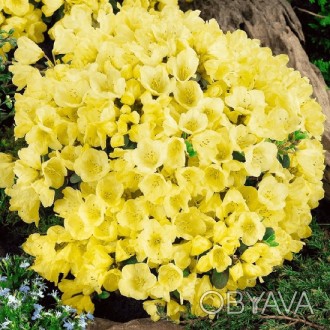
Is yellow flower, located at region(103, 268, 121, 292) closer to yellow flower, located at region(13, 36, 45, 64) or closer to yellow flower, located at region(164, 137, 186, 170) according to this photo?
yellow flower, located at region(164, 137, 186, 170)

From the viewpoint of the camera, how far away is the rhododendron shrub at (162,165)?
9.35ft

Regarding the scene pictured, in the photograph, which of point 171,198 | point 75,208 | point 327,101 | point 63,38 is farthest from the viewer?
point 327,101

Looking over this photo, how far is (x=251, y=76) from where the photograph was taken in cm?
312

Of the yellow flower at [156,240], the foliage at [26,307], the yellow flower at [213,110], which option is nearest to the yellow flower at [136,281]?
the yellow flower at [156,240]

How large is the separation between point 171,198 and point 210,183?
0.18 meters

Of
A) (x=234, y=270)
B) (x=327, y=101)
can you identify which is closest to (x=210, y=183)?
(x=234, y=270)

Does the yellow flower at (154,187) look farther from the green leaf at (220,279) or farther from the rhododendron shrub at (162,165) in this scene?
the green leaf at (220,279)

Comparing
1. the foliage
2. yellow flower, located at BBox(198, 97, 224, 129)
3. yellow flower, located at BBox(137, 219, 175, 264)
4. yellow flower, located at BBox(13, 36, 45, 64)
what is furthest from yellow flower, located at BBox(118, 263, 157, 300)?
yellow flower, located at BBox(13, 36, 45, 64)

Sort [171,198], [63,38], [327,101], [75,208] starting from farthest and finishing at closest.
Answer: [327,101], [63,38], [75,208], [171,198]

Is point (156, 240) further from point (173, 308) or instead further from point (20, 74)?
point (20, 74)

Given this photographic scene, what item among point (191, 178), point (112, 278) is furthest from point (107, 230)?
point (191, 178)

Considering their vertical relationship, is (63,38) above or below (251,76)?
below

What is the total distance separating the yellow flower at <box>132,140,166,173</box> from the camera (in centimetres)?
274

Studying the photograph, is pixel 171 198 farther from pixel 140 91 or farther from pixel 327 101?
pixel 327 101
